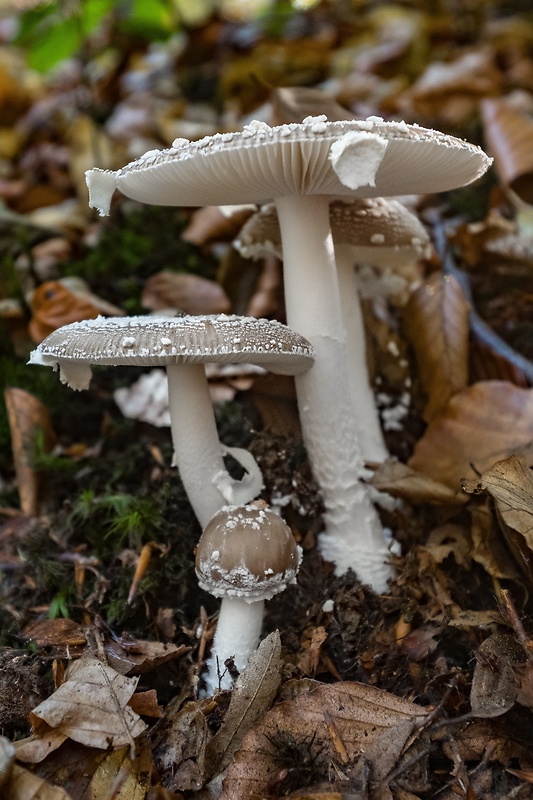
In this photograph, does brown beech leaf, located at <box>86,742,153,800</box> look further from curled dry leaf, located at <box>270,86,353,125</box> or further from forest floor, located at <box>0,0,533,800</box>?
curled dry leaf, located at <box>270,86,353,125</box>

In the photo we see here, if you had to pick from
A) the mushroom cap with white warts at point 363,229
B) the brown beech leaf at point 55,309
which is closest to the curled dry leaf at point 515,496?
the mushroom cap with white warts at point 363,229

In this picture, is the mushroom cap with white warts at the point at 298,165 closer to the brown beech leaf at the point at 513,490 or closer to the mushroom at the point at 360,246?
the mushroom at the point at 360,246

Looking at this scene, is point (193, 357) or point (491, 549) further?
point (491, 549)

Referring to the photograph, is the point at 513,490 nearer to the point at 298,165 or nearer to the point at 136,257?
the point at 298,165

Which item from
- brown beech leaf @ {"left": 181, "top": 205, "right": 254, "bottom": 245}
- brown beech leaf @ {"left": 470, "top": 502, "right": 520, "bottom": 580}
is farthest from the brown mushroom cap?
brown beech leaf @ {"left": 181, "top": 205, "right": 254, "bottom": 245}

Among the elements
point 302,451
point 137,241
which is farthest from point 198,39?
point 302,451

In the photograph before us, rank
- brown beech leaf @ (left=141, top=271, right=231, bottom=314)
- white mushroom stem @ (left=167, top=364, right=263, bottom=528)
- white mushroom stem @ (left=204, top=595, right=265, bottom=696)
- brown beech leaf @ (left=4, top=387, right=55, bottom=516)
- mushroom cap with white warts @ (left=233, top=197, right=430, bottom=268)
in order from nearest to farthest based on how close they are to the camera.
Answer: white mushroom stem @ (left=204, top=595, right=265, bottom=696) → white mushroom stem @ (left=167, top=364, right=263, bottom=528) → mushroom cap with white warts @ (left=233, top=197, right=430, bottom=268) → brown beech leaf @ (left=4, top=387, right=55, bottom=516) → brown beech leaf @ (left=141, top=271, right=231, bottom=314)

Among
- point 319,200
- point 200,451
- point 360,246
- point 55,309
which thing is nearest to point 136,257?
point 55,309
